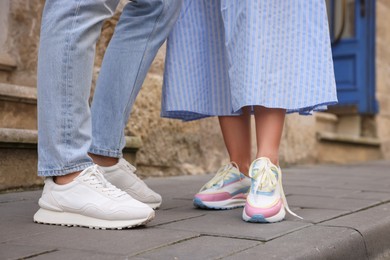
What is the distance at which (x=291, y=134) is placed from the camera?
446 centimetres

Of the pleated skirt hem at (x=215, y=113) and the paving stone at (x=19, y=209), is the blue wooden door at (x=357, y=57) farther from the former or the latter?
the paving stone at (x=19, y=209)

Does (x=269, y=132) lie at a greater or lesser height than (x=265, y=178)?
greater

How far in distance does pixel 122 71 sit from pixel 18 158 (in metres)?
0.77

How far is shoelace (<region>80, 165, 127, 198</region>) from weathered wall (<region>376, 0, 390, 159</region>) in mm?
4840

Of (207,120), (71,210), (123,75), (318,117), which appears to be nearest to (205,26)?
(123,75)

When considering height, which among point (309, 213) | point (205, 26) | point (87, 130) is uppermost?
point (205, 26)

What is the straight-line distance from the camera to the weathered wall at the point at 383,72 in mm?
6031

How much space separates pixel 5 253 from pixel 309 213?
93 centimetres

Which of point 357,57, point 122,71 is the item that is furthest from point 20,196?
point 357,57

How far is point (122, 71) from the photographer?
1797mm

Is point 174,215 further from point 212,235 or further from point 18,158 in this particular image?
point 18,158

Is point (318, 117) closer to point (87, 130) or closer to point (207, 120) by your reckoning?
point (207, 120)

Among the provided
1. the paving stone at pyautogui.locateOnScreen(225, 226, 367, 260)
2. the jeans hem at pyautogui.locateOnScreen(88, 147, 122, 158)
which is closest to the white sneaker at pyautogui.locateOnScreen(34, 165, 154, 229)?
the jeans hem at pyautogui.locateOnScreen(88, 147, 122, 158)

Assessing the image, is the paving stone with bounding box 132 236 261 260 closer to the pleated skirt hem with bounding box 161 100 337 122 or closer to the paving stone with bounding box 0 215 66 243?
the paving stone with bounding box 0 215 66 243
